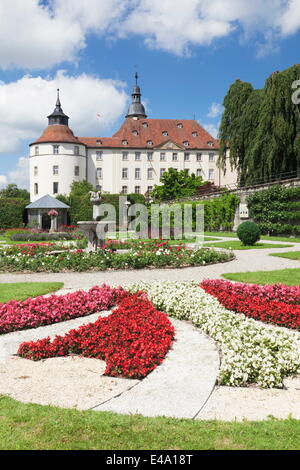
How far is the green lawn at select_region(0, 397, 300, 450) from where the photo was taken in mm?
2725

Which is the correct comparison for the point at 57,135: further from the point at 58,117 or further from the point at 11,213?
the point at 11,213

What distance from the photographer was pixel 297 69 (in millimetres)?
26844

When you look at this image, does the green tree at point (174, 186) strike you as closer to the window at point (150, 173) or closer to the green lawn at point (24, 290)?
the window at point (150, 173)

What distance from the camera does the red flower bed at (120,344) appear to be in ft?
13.4

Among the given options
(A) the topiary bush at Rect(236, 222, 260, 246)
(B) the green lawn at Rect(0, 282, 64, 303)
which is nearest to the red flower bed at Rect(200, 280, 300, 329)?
Answer: (B) the green lawn at Rect(0, 282, 64, 303)

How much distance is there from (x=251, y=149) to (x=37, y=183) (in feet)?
115

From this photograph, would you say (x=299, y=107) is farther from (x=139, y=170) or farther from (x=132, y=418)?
(x=139, y=170)

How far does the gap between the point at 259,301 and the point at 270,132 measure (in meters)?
23.0

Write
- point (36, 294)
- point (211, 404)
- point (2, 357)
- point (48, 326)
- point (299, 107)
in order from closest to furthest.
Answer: point (211, 404), point (2, 357), point (48, 326), point (36, 294), point (299, 107)

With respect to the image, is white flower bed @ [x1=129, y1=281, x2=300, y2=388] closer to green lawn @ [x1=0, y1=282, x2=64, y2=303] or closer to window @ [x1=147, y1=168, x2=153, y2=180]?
green lawn @ [x1=0, y1=282, x2=64, y2=303]

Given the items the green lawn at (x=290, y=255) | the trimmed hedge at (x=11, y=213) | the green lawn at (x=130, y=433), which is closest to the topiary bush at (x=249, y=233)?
the green lawn at (x=290, y=255)

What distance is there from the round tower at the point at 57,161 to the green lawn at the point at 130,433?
52.1 meters

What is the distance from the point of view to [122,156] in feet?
189
